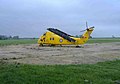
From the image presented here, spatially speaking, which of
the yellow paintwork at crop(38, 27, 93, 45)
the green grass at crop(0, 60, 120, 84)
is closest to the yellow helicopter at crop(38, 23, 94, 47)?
the yellow paintwork at crop(38, 27, 93, 45)

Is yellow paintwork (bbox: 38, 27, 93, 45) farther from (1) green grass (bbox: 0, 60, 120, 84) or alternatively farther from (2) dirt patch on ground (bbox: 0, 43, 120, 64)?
(1) green grass (bbox: 0, 60, 120, 84)

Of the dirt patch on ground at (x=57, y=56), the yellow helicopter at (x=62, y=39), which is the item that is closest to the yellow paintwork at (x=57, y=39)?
the yellow helicopter at (x=62, y=39)

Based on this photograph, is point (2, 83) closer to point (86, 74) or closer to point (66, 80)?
point (66, 80)

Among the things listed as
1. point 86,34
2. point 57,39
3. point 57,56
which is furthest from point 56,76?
point 86,34

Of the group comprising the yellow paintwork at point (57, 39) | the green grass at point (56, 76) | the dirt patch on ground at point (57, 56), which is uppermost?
the yellow paintwork at point (57, 39)

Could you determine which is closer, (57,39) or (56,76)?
(56,76)

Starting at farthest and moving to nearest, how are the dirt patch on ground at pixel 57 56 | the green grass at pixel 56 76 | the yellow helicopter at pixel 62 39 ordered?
the yellow helicopter at pixel 62 39
the dirt patch on ground at pixel 57 56
the green grass at pixel 56 76

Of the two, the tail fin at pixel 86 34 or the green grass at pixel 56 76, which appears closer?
the green grass at pixel 56 76

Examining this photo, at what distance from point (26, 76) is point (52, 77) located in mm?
1201

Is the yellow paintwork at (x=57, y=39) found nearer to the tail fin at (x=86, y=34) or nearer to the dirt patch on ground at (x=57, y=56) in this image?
the tail fin at (x=86, y=34)

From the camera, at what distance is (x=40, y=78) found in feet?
38.3

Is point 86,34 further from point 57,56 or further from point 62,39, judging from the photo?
point 57,56

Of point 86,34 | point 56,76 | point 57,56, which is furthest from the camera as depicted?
point 86,34

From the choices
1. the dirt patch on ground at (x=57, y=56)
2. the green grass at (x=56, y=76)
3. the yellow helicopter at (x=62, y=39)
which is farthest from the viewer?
the yellow helicopter at (x=62, y=39)
